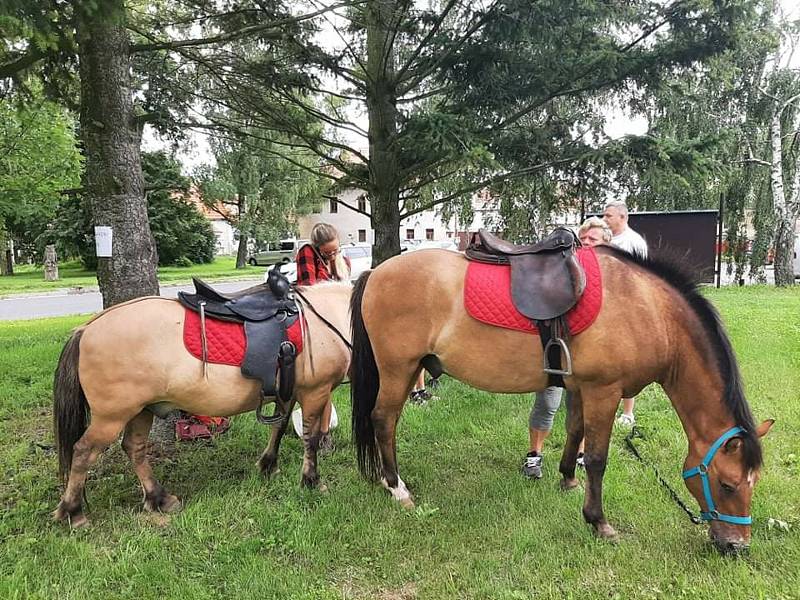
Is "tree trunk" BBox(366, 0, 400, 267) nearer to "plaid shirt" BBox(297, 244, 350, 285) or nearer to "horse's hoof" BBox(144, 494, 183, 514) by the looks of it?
"plaid shirt" BBox(297, 244, 350, 285)

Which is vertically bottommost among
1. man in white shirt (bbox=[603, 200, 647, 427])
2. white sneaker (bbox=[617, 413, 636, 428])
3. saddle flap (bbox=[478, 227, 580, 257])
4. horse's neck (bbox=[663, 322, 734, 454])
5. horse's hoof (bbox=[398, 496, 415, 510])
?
horse's hoof (bbox=[398, 496, 415, 510])

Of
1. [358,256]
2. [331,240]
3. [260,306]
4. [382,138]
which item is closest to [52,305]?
[358,256]

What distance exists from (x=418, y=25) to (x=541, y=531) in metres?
5.20

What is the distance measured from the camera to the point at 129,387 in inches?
108

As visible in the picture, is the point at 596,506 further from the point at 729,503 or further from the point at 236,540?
the point at 236,540

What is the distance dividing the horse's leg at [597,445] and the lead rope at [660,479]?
43 cm

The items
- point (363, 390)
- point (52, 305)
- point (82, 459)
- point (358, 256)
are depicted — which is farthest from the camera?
point (358, 256)

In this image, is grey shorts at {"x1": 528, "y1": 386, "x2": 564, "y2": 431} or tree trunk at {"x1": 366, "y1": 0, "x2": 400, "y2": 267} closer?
grey shorts at {"x1": 528, "y1": 386, "x2": 564, "y2": 431}

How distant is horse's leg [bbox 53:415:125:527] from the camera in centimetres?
278

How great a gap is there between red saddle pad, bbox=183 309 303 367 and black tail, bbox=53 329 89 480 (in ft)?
1.88

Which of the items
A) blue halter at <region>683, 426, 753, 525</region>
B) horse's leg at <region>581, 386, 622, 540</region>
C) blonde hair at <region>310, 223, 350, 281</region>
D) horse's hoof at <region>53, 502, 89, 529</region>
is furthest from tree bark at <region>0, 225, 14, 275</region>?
blue halter at <region>683, 426, 753, 525</region>

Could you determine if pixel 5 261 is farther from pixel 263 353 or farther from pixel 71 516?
pixel 263 353

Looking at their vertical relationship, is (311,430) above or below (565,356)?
below

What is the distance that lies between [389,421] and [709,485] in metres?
1.76
